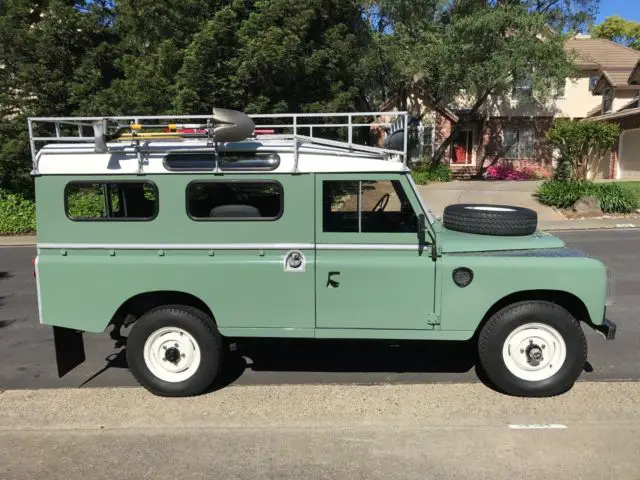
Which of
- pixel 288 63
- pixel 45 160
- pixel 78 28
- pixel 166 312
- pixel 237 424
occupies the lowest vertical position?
pixel 237 424

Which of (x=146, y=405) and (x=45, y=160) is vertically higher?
(x=45, y=160)

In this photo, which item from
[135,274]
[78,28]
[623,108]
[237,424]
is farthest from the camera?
[623,108]

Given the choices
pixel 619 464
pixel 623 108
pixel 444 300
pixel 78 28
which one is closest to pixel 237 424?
pixel 444 300

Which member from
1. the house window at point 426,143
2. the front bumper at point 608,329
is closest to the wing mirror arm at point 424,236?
the front bumper at point 608,329

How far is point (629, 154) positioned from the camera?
92.2ft

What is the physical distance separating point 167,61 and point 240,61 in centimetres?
236

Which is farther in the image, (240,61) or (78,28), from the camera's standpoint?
(78,28)

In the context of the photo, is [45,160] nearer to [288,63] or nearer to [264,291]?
[264,291]

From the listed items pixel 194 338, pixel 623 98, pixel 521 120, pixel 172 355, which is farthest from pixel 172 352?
pixel 623 98

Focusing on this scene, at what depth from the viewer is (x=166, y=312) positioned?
4.45 meters

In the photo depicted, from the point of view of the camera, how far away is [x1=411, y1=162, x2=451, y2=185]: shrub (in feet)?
77.6

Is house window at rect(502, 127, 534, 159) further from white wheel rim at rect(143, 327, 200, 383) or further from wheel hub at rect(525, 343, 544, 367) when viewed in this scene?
white wheel rim at rect(143, 327, 200, 383)

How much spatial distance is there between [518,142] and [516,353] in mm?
27017

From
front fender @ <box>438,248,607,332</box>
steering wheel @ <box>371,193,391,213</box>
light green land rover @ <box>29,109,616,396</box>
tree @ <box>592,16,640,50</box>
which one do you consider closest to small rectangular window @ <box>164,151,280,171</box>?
light green land rover @ <box>29,109,616,396</box>
